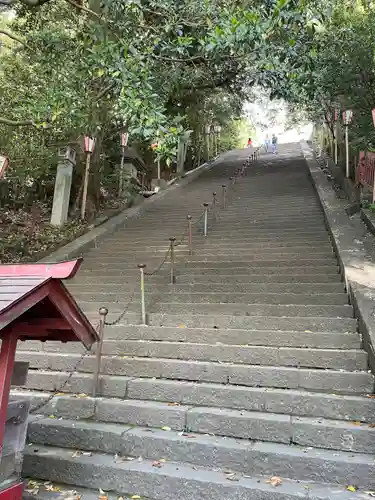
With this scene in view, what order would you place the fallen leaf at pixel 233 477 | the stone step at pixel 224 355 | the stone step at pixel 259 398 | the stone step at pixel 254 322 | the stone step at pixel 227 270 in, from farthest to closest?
the stone step at pixel 227 270 → the stone step at pixel 254 322 → the stone step at pixel 224 355 → the stone step at pixel 259 398 → the fallen leaf at pixel 233 477

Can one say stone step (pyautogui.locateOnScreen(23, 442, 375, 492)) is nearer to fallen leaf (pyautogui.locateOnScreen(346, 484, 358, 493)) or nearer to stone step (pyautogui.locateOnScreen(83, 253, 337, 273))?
fallen leaf (pyautogui.locateOnScreen(346, 484, 358, 493))

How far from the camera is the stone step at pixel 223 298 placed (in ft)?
21.6

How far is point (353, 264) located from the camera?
699 centimetres

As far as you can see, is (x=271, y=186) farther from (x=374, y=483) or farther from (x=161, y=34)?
(x=374, y=483)

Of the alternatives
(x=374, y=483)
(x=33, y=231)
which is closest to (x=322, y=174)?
(x=33, y=231)

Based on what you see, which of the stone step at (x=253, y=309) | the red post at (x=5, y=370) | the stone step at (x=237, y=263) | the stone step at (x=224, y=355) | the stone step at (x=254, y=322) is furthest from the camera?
the stone step at (x=237, y=263)

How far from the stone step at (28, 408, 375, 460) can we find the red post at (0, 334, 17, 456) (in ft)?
4.64

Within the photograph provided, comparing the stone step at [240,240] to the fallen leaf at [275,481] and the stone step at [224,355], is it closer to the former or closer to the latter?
the stone step at [224,355]

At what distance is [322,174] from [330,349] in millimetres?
12003

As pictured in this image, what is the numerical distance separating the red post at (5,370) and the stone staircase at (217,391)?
4.15 ft

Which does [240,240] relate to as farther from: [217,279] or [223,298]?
[223,298]

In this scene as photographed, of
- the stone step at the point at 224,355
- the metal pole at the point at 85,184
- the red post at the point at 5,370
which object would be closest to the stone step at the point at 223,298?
the stone step at the point at 224,355

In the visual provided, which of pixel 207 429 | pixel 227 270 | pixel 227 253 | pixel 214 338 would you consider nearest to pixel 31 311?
pixel 207 429

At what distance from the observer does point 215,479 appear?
3781mm
